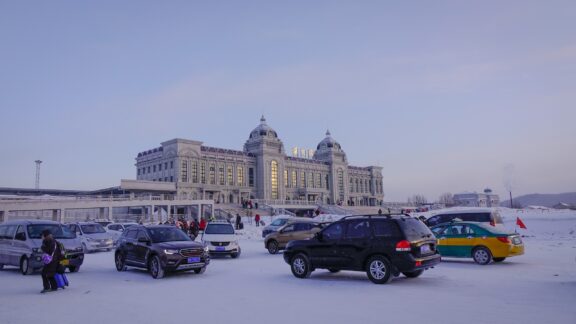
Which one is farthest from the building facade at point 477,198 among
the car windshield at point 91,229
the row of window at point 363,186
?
the car windshield at point 91,229

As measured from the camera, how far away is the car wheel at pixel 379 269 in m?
11.2

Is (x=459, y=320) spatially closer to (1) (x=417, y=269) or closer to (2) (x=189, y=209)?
(1) (x=417, y=269)

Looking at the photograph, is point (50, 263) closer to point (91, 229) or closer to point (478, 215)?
point (91, 229)

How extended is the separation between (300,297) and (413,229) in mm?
3685

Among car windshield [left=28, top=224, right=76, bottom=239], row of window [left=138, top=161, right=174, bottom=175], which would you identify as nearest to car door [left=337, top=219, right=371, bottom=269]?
car windshield [left=28, top=224, right=76, bottom=239]

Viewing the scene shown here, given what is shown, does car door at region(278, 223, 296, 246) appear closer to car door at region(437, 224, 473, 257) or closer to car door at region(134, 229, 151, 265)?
car door at region(437, 224, 473, 257)

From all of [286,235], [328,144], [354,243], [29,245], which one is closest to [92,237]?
[29,245]

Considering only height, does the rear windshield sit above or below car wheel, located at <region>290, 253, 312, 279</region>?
above

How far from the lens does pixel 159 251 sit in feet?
44.0

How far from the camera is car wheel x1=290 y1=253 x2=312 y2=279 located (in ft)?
42.1

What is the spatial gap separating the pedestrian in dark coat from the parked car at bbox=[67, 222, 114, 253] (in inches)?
485

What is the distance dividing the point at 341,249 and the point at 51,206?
34.6m

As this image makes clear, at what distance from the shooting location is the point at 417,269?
11.0 m

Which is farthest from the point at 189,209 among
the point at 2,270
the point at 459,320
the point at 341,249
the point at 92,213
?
the point at 459,320
